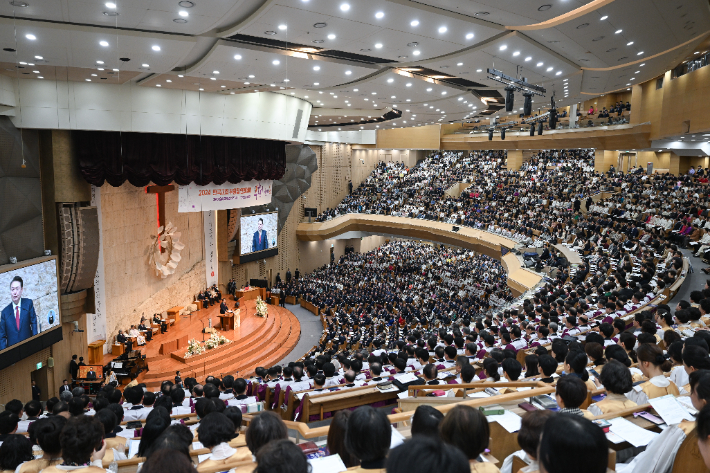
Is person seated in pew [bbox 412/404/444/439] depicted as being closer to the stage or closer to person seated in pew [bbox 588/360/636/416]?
person seated in pew [bbox 588/360/636/416]

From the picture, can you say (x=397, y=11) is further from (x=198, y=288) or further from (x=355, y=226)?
(x=355, y=226)

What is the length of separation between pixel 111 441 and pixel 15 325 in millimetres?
8961

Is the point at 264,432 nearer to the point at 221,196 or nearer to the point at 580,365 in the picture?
the point at 580,365

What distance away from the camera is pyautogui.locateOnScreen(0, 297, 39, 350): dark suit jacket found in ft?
35.5

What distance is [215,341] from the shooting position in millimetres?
15930

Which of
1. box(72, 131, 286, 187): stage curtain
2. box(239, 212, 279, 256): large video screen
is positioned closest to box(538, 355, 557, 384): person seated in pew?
box(72, 131, 286, 187): stage curtain

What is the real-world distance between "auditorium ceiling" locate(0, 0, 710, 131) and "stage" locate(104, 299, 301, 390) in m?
8.50

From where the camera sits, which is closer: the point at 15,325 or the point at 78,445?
the point at 78,445

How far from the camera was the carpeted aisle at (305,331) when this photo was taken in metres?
17.9

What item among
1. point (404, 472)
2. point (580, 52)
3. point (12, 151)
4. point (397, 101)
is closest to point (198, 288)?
point (12, 151)

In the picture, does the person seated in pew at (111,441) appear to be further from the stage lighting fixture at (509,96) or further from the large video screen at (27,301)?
the stage lighting fixture at (509,96)

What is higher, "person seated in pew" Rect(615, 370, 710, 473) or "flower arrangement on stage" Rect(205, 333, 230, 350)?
"person seated in pew" Rect(615, 370, 710, 473)

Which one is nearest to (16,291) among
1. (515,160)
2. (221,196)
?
(221,196)

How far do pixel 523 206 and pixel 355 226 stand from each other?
10.8m
